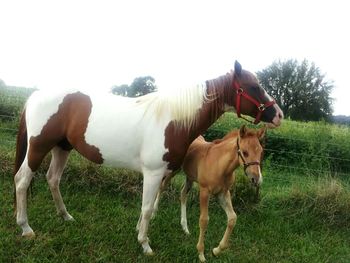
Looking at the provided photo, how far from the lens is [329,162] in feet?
29.1

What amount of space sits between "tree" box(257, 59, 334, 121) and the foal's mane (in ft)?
135

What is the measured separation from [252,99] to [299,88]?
44.6 meters

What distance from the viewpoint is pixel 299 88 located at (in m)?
45.9

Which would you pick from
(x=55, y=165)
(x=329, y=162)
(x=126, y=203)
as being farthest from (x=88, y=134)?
(x=329, y=162)

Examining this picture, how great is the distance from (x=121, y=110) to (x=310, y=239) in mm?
3378

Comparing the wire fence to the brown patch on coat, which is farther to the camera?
the wire fence

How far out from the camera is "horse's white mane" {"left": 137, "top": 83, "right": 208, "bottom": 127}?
4094 millimetres

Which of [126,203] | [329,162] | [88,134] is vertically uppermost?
[88,134]

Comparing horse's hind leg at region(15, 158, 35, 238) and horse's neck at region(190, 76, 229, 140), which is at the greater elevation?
horse's neck at region(190, 76, 229, 140)

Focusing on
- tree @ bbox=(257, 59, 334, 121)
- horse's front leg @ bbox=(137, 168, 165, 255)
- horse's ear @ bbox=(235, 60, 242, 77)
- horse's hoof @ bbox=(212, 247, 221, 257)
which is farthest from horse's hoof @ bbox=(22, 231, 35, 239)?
tree @ bbox=(257, 59, 334, 121)

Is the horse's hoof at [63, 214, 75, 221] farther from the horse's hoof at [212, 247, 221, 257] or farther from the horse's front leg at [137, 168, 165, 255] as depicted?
the horse's hoof at [212, 247, 221, 257]

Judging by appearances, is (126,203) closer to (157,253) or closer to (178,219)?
(178,219)

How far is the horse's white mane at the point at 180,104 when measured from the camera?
4.09 m

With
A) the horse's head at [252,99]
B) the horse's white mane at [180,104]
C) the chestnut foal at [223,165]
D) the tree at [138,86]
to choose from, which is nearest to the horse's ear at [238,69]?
the horse's head at [252,99]
